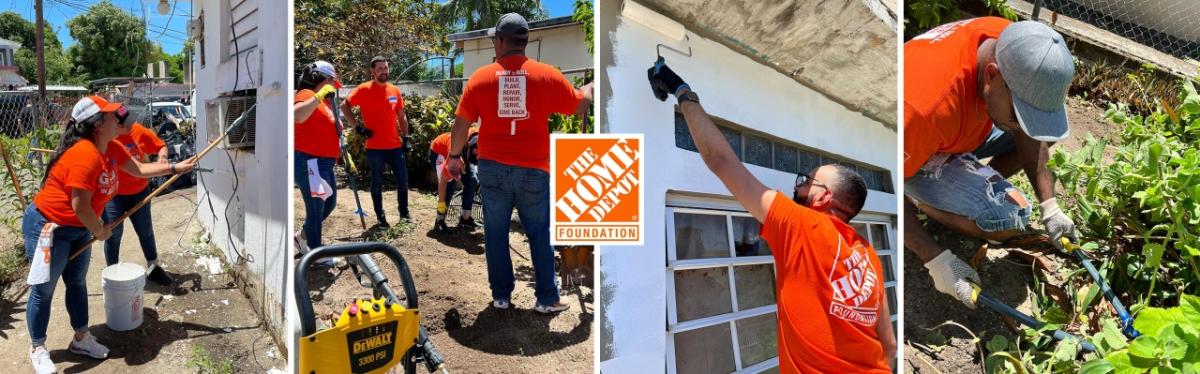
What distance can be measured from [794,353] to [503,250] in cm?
89

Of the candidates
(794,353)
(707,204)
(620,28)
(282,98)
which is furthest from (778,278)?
(282,98)

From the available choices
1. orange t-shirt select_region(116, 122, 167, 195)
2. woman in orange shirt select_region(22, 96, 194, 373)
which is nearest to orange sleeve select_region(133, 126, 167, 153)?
orange t-shirt select_region(116, 122, 167, 195)

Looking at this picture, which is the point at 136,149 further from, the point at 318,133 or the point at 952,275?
the point at 952,275

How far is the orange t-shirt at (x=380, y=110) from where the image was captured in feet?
6.34

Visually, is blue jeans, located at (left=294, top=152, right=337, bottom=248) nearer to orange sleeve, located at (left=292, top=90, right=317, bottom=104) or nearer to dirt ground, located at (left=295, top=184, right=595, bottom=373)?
dirt ground, located at (left=295, top=184, right=595, bottom=373)

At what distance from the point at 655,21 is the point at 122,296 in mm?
3831

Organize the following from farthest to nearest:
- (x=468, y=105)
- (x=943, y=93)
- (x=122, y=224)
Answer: (x=122, y=224) → (x=943, y=93) → (x=468, y=105)

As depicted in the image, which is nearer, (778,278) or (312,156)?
(778,278)

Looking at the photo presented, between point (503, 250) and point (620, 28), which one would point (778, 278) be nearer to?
point (620, 28)

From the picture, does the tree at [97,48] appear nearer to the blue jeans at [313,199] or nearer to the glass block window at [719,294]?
the blue jeans at [313,199]

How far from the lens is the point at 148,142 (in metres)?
4.54

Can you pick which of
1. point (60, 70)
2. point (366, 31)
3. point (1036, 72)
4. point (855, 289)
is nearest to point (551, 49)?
point (366, 31)

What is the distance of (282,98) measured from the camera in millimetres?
2244

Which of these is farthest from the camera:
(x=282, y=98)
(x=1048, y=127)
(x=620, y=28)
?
(x=282, y=98)
